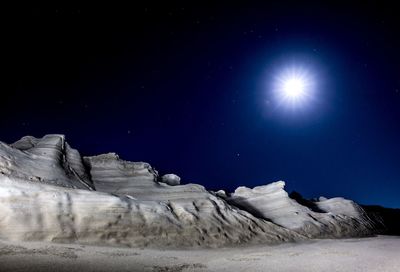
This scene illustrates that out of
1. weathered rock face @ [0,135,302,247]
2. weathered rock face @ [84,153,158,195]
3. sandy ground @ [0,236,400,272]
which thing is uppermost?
weathered rock face @ [84,153,158,195]

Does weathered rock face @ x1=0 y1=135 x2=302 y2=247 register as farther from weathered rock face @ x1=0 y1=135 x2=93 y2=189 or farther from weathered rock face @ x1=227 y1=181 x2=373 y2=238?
weathered rock face @ x1=227 y1=181 x2=373 y2=238

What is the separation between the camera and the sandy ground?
1007cm

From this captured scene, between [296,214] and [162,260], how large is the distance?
680 inches

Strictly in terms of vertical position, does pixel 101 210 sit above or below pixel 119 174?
below

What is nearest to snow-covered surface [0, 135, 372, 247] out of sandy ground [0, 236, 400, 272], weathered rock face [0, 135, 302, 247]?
weathered rock face [0, 135, 302, 247]

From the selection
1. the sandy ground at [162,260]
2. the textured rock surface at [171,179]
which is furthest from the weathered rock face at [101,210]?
the textured rock surface at [171,179]

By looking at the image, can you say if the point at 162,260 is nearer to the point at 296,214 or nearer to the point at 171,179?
the point at 296,214

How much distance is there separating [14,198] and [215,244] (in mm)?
10121

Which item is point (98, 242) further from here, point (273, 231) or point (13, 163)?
point (273, 231)

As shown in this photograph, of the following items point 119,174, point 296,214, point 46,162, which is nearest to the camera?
point 46,162

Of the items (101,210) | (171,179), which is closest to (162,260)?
(101,210)

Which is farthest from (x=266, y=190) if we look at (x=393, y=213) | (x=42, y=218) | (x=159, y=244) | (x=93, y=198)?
(x=393, y=213)

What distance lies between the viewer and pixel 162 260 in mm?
12516

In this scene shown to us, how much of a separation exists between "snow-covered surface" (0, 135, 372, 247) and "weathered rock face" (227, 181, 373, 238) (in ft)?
0.28
